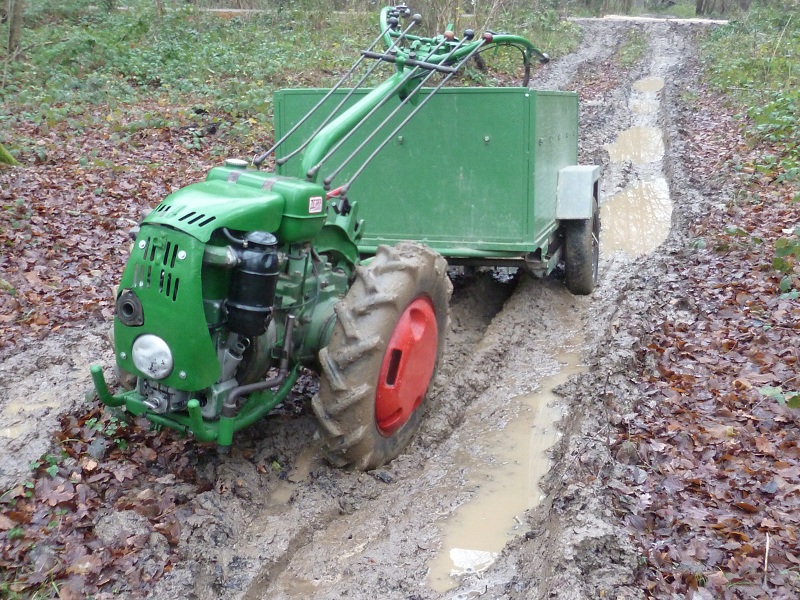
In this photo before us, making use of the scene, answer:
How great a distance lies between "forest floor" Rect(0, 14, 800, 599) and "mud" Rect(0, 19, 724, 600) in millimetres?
13

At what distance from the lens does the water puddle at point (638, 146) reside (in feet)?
44.5

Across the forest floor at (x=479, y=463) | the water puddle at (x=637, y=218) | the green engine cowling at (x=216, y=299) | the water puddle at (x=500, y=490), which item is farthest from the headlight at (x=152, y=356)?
the water puddle at (x=637, y=218)

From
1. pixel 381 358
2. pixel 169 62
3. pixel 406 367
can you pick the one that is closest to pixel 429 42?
pixel 406 367

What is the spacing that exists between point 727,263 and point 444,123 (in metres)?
3.23

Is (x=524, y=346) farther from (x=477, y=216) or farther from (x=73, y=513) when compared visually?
(x=73, y=513)

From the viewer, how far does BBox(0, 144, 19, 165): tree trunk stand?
28.3ft

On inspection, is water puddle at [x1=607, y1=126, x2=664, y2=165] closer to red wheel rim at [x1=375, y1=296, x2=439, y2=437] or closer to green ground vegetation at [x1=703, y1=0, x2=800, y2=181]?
green ground vegetation at [x1=703, y1=0, x2=800, y2=181]

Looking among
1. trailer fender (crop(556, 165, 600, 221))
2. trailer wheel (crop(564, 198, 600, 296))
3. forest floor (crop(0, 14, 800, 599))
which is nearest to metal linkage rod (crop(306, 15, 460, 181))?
forest floor (crop(0, 14, 800, 599))

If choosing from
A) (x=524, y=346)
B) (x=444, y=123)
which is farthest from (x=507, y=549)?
(x=444, y=123)

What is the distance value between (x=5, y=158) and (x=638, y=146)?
423 inches

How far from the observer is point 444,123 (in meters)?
5.52

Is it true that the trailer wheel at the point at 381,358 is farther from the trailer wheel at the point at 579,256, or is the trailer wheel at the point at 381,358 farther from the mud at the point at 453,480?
the trailer wheel at the point at 579,256

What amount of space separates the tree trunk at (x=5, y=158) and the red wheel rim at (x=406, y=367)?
6.50 metres

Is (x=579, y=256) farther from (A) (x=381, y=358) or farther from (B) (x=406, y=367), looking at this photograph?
(A) (x=381, y=358)
